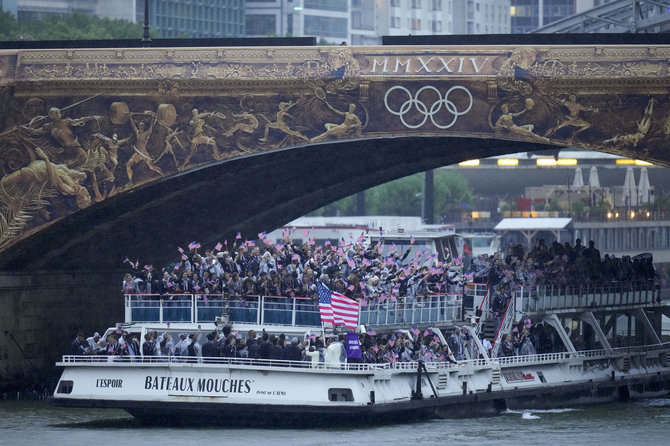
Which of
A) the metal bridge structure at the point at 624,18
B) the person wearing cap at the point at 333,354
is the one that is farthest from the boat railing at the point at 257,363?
the metal bridge structure at the point at 624,18

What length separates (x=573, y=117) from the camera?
5672 cm

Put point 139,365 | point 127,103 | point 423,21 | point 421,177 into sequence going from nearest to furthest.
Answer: point 139,365, point 127,103, point 421,177, point 423,21

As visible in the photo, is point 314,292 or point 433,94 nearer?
point 314,292

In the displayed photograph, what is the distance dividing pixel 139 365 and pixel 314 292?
5556 mm

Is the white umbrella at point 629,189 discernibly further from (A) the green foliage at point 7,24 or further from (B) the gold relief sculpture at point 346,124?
(B) the gold relief sculpture at point 346,124

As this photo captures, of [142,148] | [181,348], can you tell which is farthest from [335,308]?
[142,148]

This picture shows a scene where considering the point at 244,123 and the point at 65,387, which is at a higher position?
the point at 244,123

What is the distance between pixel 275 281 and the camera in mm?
53156

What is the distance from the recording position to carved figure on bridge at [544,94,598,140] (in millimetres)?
56625

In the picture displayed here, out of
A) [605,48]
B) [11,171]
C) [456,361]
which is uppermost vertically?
[605,48]

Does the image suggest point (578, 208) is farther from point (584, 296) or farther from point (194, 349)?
point (194, 349)

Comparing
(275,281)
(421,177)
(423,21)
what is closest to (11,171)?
(275,281)

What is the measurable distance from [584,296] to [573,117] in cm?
968

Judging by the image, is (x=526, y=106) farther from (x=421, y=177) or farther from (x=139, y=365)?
(x=421, y=177)
